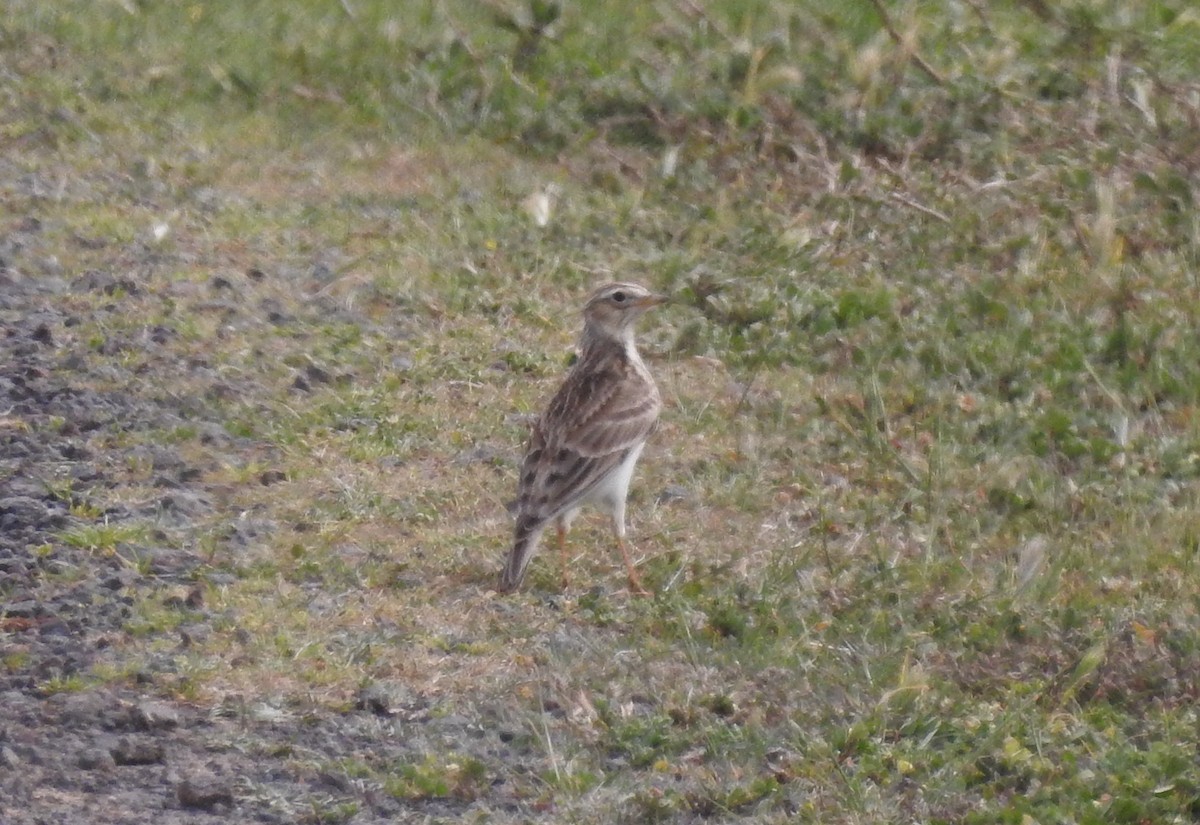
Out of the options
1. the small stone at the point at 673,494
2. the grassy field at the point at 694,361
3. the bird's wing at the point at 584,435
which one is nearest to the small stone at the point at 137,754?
the grassy field at the point at 694,361

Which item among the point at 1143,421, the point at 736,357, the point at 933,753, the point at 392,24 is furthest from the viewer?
the point at 392,24

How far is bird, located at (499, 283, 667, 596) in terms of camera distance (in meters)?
8.02

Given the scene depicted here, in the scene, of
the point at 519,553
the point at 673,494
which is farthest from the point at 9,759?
the point at 673,494

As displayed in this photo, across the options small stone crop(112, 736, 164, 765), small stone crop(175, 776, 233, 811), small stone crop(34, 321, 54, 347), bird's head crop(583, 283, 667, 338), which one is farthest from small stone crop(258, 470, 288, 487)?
small stone crop(175, 776, 233, 811)

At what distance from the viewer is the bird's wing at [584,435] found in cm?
813

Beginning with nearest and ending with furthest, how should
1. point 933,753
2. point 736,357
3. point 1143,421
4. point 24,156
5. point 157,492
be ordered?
point 933,753 → point 157,492 → point 1143,421 → point 736,357 → point 24,156

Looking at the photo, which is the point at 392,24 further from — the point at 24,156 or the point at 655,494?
the point at 655,494

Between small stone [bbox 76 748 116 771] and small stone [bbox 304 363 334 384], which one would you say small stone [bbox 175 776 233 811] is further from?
small stone [bbox 304 363 334 384]

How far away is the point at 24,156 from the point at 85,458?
3852mm

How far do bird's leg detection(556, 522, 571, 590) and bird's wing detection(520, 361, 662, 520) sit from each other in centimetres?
23

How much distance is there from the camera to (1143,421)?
9156 mm

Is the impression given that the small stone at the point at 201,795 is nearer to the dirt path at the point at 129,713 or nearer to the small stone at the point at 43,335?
the dirt path at the point at 129,713

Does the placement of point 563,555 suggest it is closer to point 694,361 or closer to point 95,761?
point 694,361

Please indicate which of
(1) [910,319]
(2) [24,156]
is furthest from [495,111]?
(1) [910,319]
